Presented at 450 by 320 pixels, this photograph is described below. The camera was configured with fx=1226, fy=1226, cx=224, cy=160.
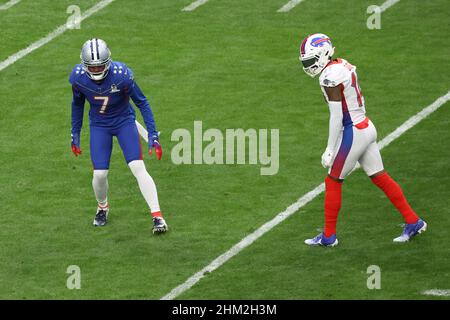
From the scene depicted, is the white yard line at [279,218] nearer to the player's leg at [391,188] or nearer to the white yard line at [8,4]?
the player's leg at [391,188]

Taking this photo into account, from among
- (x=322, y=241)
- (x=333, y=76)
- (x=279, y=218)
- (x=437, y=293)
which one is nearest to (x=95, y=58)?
(x=333, y=76)

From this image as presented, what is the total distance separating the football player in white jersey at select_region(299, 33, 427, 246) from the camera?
11.8 m

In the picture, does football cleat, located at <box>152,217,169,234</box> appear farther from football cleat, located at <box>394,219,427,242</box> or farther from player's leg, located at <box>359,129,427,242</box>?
football cleat, located at <box>394,219,427,242</box>

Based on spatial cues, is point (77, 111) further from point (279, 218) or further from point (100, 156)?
point (279, 218)

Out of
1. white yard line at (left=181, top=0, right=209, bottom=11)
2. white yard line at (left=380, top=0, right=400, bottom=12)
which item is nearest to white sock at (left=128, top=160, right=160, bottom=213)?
white yard line at (left=181, top=0, right=209, bottom=11)

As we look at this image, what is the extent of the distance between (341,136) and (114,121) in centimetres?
241

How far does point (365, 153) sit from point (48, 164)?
4388 millimetres

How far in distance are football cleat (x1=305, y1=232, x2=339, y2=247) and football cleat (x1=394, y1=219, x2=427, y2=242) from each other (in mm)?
639

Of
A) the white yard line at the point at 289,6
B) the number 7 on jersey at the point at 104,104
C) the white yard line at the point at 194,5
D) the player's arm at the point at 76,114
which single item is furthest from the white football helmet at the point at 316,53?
the white yard line at the point at 194,5

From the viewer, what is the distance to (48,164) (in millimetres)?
14828

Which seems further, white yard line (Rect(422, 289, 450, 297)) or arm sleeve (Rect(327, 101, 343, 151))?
arm sleeve (Rect(327, 101, 343, 151))

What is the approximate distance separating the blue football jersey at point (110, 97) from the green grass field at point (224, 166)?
3.75 feet
